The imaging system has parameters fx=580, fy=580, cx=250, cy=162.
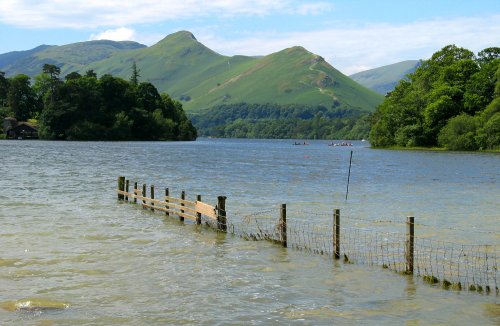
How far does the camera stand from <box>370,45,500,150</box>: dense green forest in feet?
442

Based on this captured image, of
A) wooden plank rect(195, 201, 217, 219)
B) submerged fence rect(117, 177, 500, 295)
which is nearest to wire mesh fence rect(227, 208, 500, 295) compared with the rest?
submerged fence rect(117, 177, 500, 295)

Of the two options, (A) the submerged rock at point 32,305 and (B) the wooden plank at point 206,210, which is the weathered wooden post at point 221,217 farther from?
(A) the submerged rock at point 32,305

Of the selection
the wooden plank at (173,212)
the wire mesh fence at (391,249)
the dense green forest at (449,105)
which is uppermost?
the dense green forest at (449,105)

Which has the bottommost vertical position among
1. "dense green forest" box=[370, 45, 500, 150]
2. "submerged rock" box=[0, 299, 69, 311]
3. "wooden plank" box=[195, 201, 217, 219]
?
"submerged rock" box=[0, 299, 69, 311]

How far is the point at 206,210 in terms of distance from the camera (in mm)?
31672

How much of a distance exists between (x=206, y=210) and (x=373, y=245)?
9.33 metres

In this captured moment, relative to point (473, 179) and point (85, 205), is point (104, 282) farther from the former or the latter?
point (473, 179)

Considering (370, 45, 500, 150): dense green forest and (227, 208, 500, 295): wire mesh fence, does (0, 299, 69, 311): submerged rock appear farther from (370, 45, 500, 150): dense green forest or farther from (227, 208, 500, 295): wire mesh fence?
(370, 45, 500, 150): dense green forest

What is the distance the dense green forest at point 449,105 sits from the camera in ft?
442

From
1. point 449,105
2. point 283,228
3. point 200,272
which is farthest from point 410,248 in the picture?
point 449,105

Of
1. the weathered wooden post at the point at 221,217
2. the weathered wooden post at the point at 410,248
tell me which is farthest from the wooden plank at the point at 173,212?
the weathered wooden post at the point at 410,248

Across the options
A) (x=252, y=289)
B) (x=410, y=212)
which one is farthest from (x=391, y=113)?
(x=252, y=289)

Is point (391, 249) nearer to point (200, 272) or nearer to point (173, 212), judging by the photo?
point (200, 272)

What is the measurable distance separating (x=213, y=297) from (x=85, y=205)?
2510 centimetres
